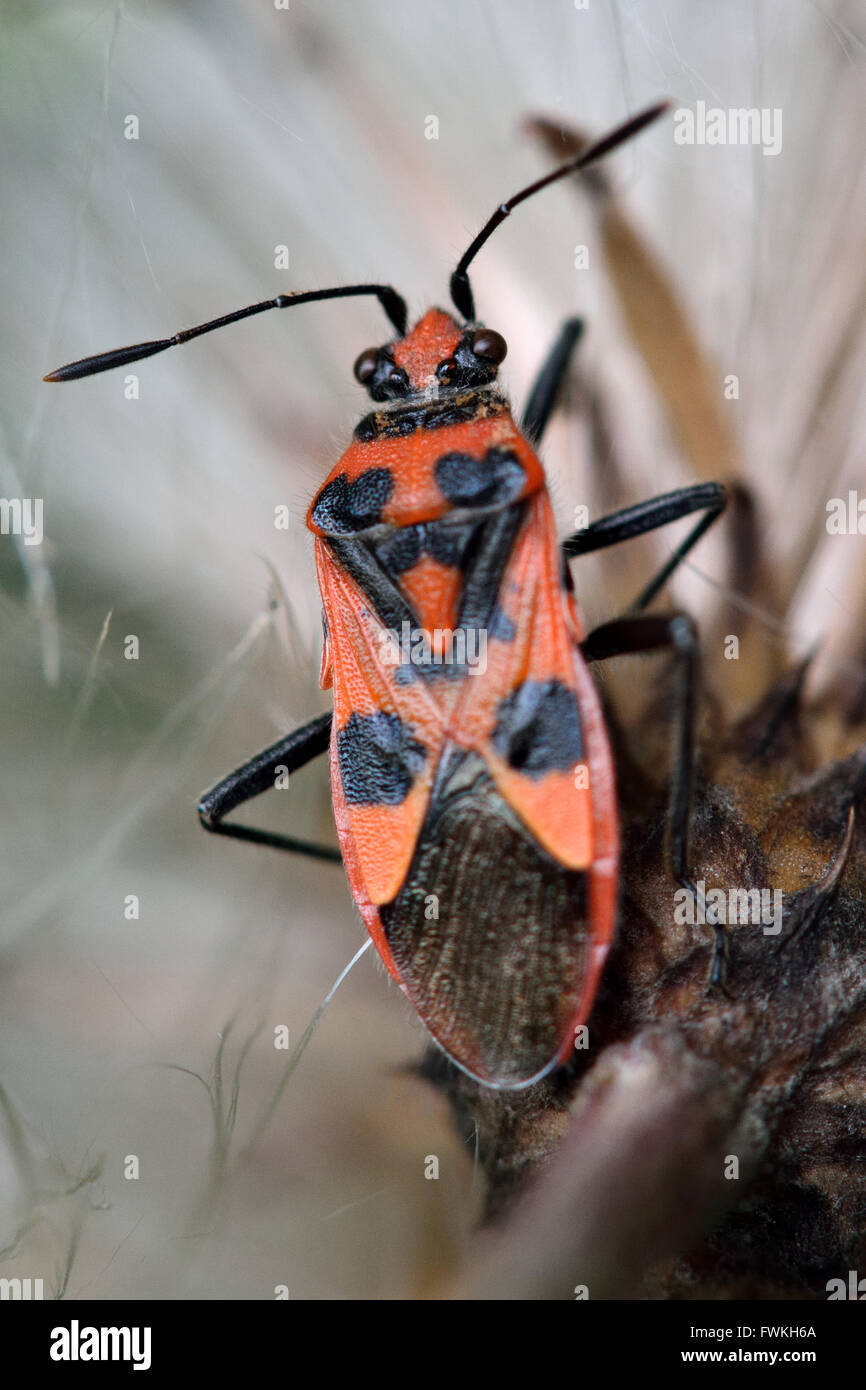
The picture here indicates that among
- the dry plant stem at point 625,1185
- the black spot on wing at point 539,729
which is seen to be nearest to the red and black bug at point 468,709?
the black spot on wing at point 539,729

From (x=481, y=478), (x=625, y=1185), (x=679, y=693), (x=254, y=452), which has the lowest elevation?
(x=625, y=1185)

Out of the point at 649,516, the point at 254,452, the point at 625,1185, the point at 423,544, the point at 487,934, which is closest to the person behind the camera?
the point at 625,1185

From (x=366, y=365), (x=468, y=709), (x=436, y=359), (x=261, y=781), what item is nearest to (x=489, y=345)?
(x=436, y=359)

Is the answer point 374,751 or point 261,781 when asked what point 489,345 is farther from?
point 261,781

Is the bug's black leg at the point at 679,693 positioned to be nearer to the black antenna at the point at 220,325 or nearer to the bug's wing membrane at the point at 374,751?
the bug's wing membrane at the point at 374,751

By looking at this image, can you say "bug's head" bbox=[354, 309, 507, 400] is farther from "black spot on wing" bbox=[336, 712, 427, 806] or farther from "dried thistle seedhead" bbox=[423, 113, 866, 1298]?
"dried thistle seedhead" bbox=[423, 113, 866, 1298]

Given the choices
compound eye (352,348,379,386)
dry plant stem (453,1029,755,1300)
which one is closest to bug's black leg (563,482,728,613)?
compound eye (352,348,379,386)
